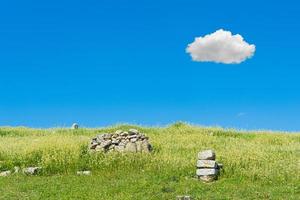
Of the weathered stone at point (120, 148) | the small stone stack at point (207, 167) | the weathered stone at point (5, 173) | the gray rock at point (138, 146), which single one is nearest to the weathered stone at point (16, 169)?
the weathered stone at point (5, 173)

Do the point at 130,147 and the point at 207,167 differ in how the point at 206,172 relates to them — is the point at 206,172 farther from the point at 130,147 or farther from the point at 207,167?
the point at 130,147

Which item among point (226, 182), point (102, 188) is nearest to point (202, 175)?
point (226, 182)

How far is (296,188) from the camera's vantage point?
89.9ft

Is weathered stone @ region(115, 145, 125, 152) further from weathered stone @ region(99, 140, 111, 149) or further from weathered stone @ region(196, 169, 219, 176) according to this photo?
weathered stone @ region(196, 169, 219, 176)

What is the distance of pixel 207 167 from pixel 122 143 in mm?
8613

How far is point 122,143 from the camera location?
37156 millimetres

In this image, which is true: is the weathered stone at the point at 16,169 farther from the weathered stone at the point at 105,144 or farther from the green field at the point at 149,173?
the weathered stone at the point at 105,144

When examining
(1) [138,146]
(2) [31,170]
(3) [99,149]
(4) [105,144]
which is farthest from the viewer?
(4) [105,144]

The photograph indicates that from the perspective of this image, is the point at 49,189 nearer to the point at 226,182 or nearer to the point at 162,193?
the point at 162,193

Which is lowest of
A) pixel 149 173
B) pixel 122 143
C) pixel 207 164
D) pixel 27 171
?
pixel 149 173

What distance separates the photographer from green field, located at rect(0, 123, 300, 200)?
2712 centimetres

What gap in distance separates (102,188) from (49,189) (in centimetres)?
272

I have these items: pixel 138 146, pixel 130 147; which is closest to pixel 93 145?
pixel 130 147

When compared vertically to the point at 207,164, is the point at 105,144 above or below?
above
